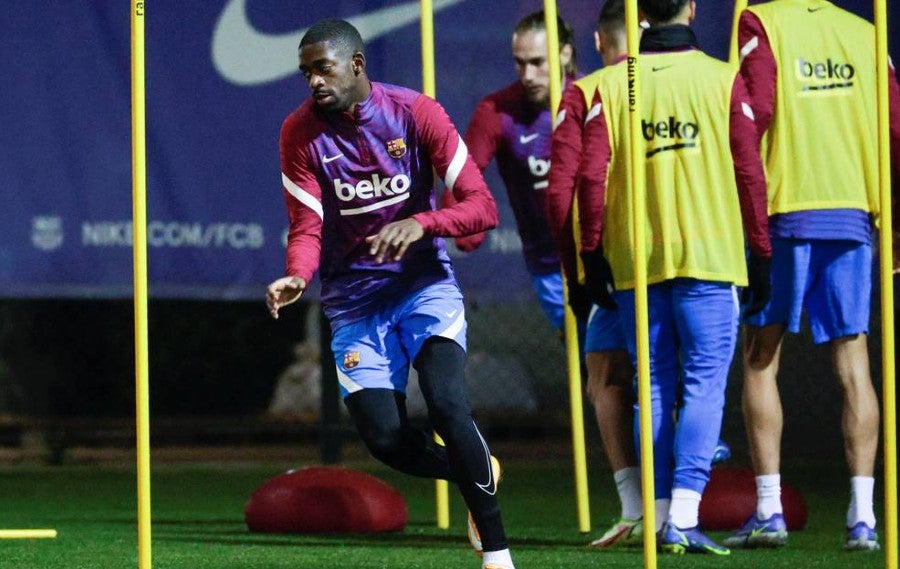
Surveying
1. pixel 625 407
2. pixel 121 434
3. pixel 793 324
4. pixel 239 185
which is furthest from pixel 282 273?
pixel 121 434

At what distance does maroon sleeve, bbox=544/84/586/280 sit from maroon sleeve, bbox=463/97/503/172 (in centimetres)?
151

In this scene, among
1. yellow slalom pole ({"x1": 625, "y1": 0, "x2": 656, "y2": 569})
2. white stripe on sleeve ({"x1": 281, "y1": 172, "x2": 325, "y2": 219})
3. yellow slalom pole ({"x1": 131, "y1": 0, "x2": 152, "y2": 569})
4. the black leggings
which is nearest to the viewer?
yellow slalom pole ({"x1": 131, "y1": 0, "x2": 152, "y2": 569})

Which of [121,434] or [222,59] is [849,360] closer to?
[222,59]

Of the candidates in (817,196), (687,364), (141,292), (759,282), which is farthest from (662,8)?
(141,292)

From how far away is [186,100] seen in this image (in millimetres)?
9398

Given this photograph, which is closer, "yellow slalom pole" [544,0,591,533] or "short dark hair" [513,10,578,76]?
"yellow slalom pole" [544,0,591,533]

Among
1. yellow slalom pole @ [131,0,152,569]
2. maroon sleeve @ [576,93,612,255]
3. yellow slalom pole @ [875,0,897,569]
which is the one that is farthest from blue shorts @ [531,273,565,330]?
yellow slalom pole @ [131,0,152,569]

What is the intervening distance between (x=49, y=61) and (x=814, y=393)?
482 centimetres

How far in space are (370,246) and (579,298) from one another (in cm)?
134

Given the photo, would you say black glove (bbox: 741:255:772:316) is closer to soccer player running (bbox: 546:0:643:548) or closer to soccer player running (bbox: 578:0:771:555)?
soccer player running (bbox: 578:0:771:555)

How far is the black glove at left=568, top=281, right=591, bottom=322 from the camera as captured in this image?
262 inches

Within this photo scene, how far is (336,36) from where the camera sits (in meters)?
5.61

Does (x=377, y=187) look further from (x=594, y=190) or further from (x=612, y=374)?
(x=612, y=374)

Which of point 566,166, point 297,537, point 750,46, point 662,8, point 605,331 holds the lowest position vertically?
point 297,537
